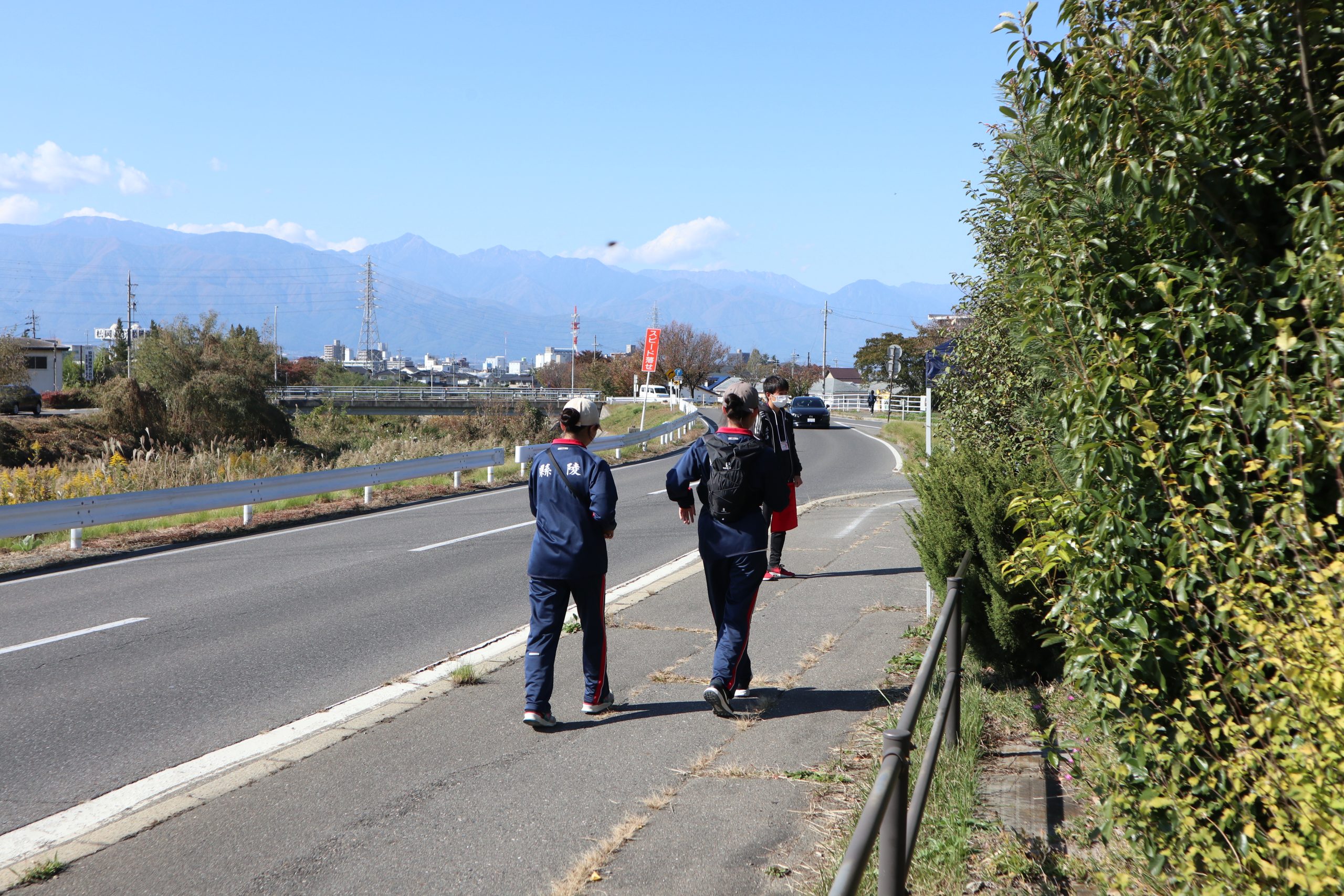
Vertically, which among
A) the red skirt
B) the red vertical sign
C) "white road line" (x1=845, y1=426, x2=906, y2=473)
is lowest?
"white road line" (x1=845, y1=426, x2=906, y2=473)

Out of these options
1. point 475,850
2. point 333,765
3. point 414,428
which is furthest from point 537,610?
point 414,428

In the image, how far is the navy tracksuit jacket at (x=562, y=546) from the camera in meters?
5.24

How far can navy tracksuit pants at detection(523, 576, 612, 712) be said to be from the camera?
5.23 m

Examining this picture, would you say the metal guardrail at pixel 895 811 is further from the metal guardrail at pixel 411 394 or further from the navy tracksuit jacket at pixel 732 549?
the metal guardrail at pixel 411 394

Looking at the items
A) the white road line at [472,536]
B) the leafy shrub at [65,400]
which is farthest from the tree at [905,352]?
the leafy shrub at [65,400]

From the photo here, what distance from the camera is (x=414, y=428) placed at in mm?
50094

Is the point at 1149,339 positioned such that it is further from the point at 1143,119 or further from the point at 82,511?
the point at 82,511

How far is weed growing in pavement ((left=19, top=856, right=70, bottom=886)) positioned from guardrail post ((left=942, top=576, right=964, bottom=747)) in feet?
11.6

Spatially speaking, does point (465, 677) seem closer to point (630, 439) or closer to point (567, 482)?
point (567, 482)

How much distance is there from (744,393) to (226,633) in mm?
4616

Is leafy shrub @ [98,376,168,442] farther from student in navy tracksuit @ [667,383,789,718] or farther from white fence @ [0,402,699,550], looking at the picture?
student in navy tracksuit @ [667,383,789,718]

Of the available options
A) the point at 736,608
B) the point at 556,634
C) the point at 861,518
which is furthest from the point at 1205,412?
the point at 861,518

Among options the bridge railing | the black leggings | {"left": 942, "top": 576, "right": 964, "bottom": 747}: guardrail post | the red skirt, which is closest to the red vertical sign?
the bridge railing

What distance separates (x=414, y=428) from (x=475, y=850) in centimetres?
4792
